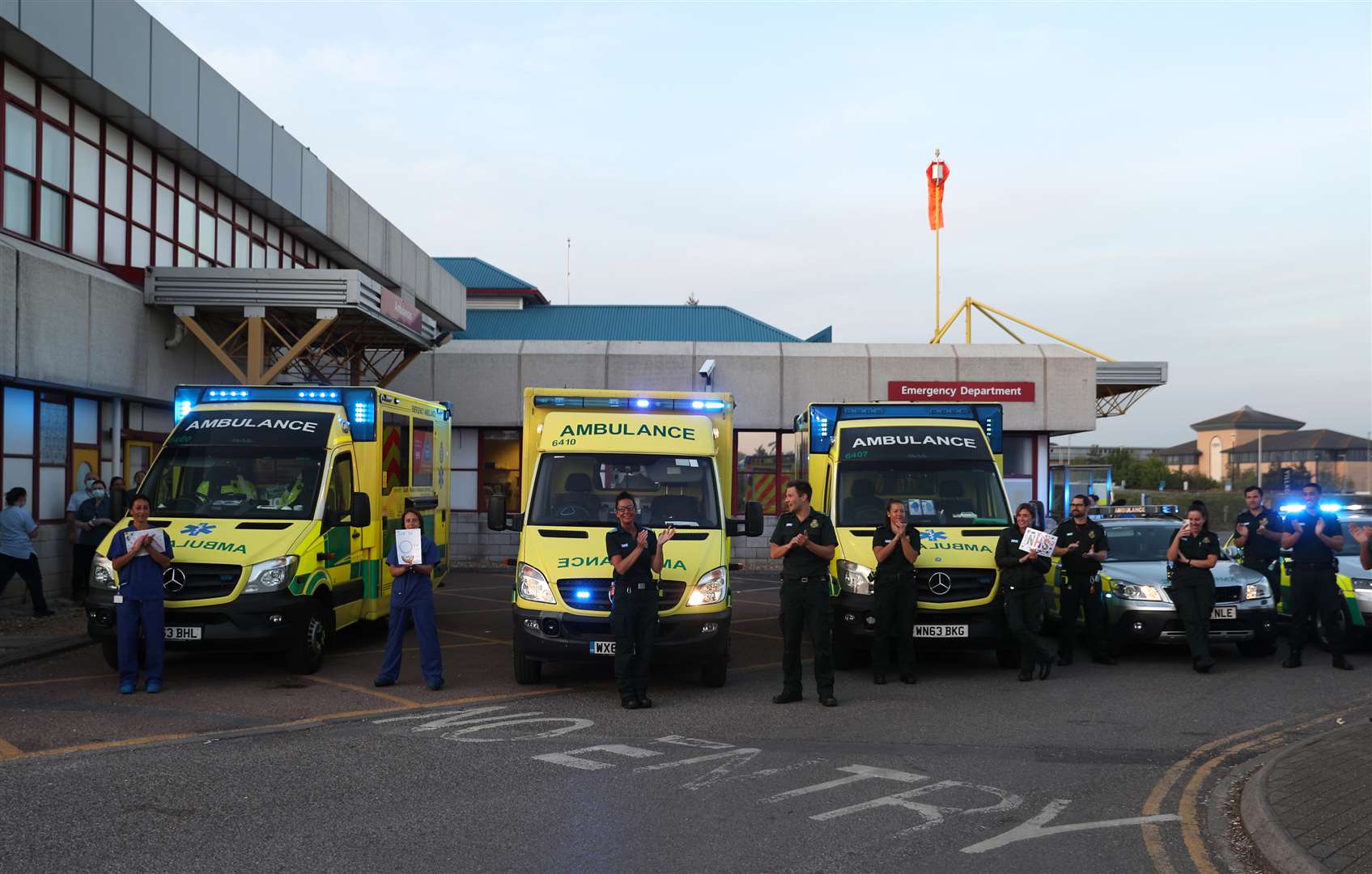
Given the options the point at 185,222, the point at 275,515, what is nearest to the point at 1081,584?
the point at 275,515

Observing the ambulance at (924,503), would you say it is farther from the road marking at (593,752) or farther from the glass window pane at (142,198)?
the glass window pane at (142,198)

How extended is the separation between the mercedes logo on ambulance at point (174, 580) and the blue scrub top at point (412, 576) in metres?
1.83

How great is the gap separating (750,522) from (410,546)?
314 centimetres

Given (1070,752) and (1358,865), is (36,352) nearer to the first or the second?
(1070,752)

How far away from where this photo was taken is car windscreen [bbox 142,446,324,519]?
11.7 metres

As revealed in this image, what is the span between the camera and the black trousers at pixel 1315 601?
1217cm

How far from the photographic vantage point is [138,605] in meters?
10.2

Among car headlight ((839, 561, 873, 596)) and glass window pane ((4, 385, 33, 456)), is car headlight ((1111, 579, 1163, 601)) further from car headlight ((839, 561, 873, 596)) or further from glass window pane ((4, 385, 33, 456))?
glass window pane ((4, 385, 33, 456))

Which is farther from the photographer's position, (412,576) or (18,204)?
(18,204)

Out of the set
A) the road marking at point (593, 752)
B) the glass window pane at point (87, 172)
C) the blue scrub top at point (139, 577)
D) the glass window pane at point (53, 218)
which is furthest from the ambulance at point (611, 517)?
Answer: the glass window pane at point (87, 172)

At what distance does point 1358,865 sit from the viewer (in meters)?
5.39

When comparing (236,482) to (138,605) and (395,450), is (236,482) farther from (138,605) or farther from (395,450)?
(395,450)

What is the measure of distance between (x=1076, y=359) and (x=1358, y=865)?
23013 millimetres

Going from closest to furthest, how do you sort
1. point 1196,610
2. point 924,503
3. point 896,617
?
point 896,617, point 1196,610, point 924,503
